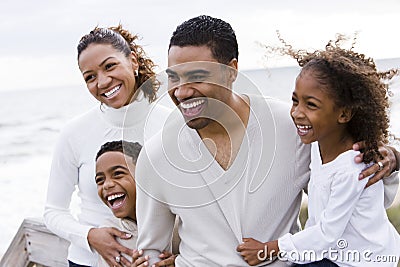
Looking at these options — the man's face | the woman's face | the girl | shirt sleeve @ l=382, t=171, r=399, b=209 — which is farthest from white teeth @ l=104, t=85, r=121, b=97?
shirt sleeve @ l=382, t=171, r=399, b=209

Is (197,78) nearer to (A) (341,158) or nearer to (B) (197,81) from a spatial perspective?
(B) (197,81)

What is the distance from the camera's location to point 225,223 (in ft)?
5.27

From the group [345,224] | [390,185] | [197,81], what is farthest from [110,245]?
[390,185]

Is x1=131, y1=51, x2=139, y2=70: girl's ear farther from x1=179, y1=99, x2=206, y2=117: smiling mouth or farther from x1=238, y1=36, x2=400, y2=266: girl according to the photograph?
x1=238, y1=36, x2=400, y2=266: girl

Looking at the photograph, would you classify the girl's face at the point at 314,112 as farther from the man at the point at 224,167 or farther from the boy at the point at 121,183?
the boy at the point at 121,183

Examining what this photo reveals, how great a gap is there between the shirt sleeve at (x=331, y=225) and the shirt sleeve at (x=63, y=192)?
2.48 feet

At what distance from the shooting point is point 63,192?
2094mm

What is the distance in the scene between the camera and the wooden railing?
2314mm

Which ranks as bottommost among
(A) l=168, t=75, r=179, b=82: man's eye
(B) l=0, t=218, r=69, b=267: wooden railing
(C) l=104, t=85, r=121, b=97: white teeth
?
(B) l=0, t=218, r=69, b=267: wooden railing

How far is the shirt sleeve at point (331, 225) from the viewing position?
1478mm

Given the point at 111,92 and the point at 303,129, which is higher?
the point at 111,92

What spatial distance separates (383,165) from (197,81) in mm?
532

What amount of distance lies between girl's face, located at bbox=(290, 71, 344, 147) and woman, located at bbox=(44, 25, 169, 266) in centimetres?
53

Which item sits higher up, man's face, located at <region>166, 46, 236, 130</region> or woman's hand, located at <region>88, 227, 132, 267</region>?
man's face, located at <region>166, 46, 236, 130</region>
